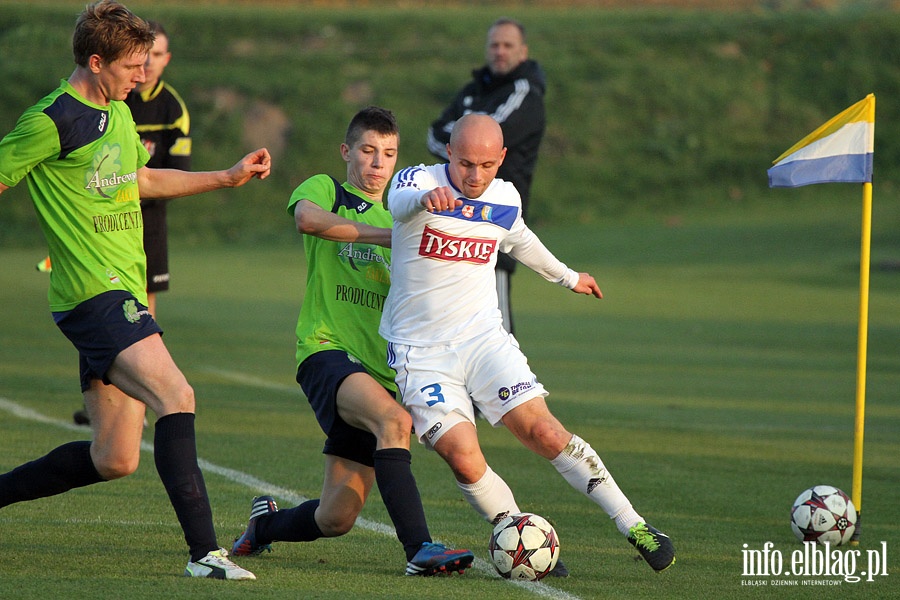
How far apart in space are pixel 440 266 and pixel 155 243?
4.40 m

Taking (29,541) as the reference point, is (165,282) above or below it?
above

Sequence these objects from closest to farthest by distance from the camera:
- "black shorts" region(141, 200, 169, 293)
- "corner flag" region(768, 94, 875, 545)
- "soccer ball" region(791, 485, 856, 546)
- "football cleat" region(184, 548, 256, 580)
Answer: "football cleat" region(184, 548, 256, 580) → "soccer ball" region(791, 485, 856, 546) → "corner flag" region(768, 94, 875, 545) → "black shorts" region(141, 200, 169, 293)

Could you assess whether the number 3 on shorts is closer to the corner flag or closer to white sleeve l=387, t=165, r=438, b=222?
white sleeve l=387, t=165, r=438, b=222

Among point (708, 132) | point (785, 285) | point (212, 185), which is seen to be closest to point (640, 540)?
point (212, 185)

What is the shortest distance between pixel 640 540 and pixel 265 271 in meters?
19.8

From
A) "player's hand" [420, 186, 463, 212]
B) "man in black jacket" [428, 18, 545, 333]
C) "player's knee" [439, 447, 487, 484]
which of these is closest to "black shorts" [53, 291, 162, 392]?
"player's hand" [420, 186, 463, 212]

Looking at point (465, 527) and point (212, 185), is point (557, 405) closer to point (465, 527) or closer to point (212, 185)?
point (465, 527)

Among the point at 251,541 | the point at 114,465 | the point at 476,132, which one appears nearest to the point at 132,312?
the point at 114,465

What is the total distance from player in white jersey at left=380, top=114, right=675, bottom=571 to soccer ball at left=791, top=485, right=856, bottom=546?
58.3 inches

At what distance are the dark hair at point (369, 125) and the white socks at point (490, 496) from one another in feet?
5.46

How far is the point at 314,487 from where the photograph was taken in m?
7.93

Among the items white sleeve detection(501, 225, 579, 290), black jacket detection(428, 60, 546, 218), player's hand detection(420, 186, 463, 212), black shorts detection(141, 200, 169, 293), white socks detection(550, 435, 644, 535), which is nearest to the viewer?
player's hand detection(420, 186, 463, 212)

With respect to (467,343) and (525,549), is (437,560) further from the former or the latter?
(467,343)

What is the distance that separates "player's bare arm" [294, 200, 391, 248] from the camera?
5.84 meters
